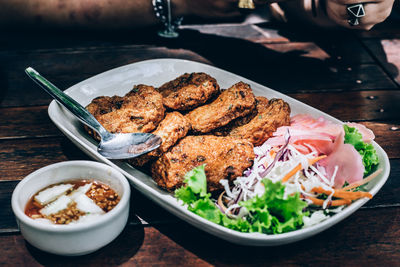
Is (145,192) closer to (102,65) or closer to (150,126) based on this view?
(150,126)

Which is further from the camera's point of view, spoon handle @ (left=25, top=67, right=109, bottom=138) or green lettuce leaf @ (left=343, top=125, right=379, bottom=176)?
spoon handle @ (left=25, top=67, right=109, bottom=138)

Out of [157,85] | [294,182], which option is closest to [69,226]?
[294,182]

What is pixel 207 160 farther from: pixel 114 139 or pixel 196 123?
pixel 114 139

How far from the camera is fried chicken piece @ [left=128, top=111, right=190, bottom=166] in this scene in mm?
2465

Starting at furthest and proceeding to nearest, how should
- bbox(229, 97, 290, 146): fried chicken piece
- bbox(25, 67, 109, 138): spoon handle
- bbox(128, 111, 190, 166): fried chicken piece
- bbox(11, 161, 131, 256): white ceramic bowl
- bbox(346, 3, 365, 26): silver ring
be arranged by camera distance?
bbox(346, 3, 365, 26): silver ring < bbox(229, 97, 290, 146): fried chicken piece < bbox(25, 67, 109, 138): spoon handle < bbox(128, 111, 190, 166): fried chicken piece < bbox(11, 161, 131, 256): white ceramic bowl

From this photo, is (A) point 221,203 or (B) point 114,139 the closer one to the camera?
(A) point 221,203

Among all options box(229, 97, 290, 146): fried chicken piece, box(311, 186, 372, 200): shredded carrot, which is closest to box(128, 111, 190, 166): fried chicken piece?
box(229, 97, 290, 146): fried chicken piece

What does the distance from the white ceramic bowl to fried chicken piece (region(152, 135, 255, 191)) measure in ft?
0.85

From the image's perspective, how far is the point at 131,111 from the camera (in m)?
2.69

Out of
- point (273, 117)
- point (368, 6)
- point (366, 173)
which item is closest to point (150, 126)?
point (273, 117)

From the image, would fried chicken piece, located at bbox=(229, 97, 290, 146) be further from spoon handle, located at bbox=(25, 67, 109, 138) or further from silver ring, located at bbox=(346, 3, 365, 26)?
silver ring, located at bbox=(346, 3, 365, 26)

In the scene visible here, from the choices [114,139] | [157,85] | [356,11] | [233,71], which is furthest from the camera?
[233,71]

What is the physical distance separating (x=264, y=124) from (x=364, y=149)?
60 cm

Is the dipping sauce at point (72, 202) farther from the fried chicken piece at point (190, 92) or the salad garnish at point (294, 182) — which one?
the fried chicken piece at point (190, 92)
